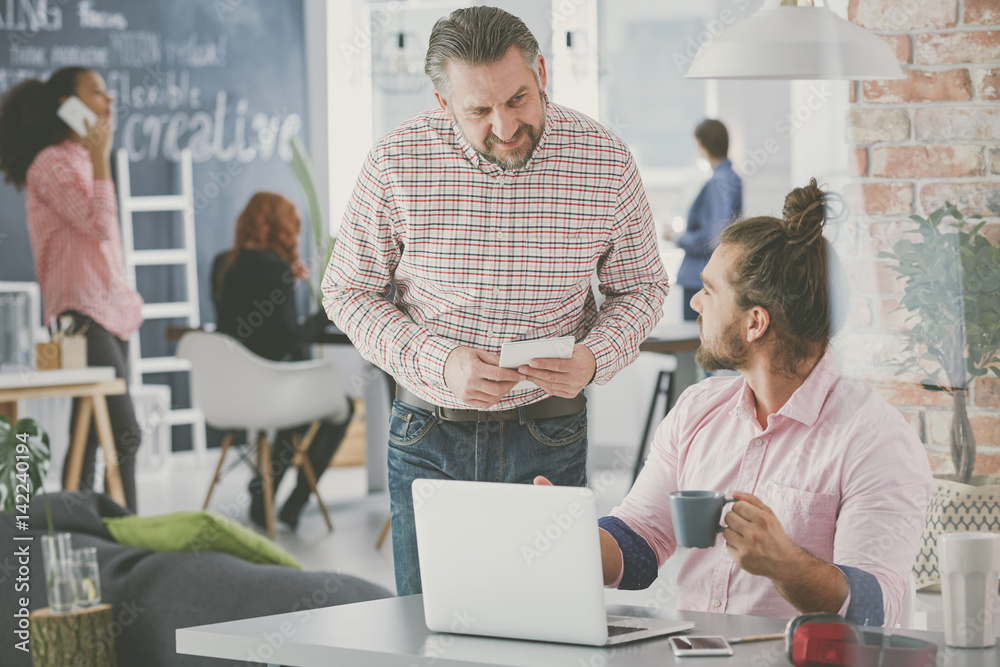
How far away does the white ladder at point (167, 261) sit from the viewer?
20.5ft

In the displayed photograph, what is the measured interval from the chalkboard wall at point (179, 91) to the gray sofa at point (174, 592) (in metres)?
4.14

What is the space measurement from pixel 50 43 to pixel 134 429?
2.66 m

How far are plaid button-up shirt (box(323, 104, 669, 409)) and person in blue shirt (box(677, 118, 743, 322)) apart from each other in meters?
3.26

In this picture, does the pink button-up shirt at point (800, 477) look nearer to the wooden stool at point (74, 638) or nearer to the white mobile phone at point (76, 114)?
the wooden stool at point (74, 638)

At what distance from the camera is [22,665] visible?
220 cm

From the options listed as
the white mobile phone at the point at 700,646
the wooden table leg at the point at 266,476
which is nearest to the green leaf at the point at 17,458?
the white mobile phone at the point at 700,646

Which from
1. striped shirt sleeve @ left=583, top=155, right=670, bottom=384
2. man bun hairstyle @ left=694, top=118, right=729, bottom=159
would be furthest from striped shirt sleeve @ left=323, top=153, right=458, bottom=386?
man bun hairstyle @ left=694, top=118, right=729, bottom=159

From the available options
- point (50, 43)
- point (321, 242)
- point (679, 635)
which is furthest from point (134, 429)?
point (679, 635)

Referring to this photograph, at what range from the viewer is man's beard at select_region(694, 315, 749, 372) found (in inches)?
67.5

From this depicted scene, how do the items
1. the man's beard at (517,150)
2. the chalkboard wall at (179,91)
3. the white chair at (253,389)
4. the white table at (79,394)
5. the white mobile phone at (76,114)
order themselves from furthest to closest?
the chalkboard wall at (179,91) < the white chair at (253,389) < the white mobile phone at (76,114) < the white table at (79,394) < the man's beard at (517,150)

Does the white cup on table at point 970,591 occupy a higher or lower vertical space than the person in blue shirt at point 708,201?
lower

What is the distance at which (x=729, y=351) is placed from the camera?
172 cm

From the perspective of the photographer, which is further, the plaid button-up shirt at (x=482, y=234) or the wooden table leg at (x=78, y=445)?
the wooden table leg at (x=78, y=445)

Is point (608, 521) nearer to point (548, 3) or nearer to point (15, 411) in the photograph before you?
point (15, 411)
